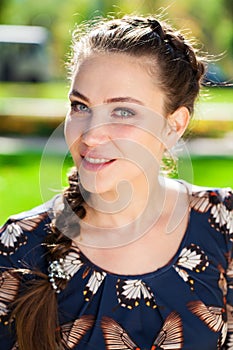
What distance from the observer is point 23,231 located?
8.66 ft

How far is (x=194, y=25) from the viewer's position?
86.4 feet

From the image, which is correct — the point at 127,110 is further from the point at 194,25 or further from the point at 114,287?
the point at 194,25

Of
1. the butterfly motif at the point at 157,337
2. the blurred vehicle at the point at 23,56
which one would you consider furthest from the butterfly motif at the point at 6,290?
the blurred vehicle at the point at 23,56

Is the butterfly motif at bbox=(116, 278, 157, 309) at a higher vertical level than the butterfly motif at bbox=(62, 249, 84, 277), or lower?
lower

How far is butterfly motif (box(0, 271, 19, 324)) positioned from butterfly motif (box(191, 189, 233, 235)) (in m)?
0.65

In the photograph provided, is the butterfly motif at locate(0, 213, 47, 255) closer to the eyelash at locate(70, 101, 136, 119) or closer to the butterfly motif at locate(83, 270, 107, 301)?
the butterfly motif at locate(83, 270, 107, 301)

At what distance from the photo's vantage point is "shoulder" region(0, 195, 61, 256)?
8.59 ft

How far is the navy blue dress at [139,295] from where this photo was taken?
2.52 m

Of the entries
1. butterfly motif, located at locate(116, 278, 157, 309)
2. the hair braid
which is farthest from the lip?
butterfly motif, located at locate(116, 278, 157, 309)

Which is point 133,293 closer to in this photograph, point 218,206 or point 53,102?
point 218,206

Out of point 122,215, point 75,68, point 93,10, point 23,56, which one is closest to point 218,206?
point 122,215

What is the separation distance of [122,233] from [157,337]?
367 mm

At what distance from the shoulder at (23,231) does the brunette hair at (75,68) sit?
31 millimetres

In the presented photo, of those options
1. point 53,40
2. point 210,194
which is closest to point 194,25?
point 53,40
